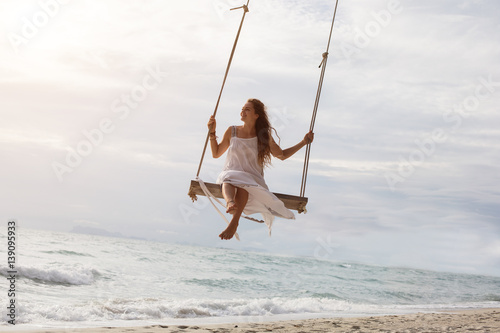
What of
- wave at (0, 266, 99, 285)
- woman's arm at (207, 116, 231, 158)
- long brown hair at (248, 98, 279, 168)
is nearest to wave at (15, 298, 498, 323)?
wave at (0, 266, 99, 285)

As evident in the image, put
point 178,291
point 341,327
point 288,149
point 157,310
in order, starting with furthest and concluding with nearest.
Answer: point 178,291, point 157,310, point 341,327, point 288,149

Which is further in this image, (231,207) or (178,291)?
(178,291)

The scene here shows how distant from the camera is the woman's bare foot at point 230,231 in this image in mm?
4402

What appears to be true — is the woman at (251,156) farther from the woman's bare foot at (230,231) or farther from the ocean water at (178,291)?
the ocean water at (178,291)

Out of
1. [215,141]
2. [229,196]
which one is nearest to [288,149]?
[215,141]

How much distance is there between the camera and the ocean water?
829 cm

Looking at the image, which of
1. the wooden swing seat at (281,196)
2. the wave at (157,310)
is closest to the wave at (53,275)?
the wave at (157,310)

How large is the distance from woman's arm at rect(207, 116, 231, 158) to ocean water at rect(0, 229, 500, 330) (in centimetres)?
356

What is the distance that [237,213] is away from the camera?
4.66m

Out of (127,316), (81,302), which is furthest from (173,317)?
(81,302)

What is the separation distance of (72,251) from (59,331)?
34.2ft

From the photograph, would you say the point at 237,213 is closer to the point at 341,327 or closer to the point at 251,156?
the point at 251,156

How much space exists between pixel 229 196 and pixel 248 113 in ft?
2.72

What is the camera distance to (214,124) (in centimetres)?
494
